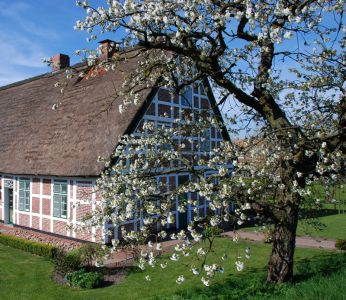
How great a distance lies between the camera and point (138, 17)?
20.2 ft

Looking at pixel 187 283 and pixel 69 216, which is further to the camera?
→ pixel 69 216

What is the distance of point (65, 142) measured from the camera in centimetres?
1545

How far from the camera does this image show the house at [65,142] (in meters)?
14.0

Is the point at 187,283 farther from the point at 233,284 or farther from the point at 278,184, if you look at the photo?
the point at 278,184

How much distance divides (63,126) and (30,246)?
527 cm

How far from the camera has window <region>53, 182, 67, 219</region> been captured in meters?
15.3

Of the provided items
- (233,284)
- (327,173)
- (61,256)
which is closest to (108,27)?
(327,173)

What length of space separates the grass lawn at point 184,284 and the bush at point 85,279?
0.78ft

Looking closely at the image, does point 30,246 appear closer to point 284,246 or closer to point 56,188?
point 56,188

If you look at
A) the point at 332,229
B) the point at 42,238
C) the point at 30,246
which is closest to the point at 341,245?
the point at 332,229

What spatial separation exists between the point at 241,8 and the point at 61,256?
825 cm

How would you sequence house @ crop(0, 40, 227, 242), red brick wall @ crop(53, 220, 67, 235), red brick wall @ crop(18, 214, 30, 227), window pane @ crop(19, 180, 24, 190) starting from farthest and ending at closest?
window pane @ crop(19, 180, 24, 190)
red brick wall @ crop(18, 214, 30, 227)
red brick wall @ crop(53, 220, 67, 235)
house @ crop(0, 40, 227, 242)

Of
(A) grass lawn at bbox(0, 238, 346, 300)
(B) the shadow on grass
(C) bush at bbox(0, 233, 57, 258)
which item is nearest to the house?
(C) bush at bbox(0, 233, 57, 258)

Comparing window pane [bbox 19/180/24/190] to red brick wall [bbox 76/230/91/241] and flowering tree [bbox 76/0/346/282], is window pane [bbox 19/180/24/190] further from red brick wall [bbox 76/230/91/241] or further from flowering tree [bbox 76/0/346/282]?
flowering tree [bbox 76/0/346/282]
